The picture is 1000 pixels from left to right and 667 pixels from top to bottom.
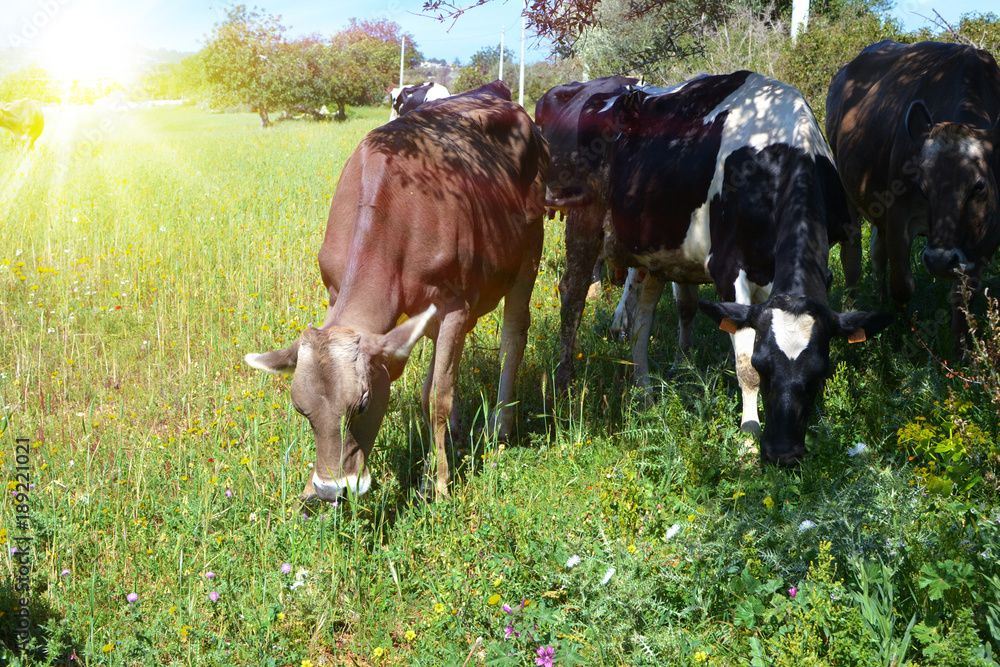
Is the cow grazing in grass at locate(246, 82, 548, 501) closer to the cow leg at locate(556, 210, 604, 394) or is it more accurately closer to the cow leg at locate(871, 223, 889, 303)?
the cow leg at locate(556, 210, 604, 394)

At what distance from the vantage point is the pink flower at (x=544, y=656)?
2758 mm

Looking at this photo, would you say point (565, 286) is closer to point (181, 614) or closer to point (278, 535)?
point (278, 535)

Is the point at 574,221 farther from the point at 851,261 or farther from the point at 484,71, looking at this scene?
the point at 484,71

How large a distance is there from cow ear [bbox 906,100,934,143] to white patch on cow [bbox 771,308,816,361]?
2555 millimetres

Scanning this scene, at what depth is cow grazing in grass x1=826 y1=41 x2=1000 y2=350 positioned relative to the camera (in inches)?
203

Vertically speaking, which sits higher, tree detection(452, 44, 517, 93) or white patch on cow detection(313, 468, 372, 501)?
tree detection(452, 44, 517, 93)

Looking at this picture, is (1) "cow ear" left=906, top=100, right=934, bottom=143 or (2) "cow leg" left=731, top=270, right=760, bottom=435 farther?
(1) "cow ear" left=906, top=100, right=934, bottom=143

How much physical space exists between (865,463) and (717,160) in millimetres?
2177

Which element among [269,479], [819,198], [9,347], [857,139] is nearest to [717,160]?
[819,198]

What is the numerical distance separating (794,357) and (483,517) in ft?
6.00

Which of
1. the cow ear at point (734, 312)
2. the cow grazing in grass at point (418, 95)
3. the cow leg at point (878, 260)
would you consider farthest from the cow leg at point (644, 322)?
the cow grazing in grass at point (418, 95)

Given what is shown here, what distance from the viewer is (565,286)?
589cm

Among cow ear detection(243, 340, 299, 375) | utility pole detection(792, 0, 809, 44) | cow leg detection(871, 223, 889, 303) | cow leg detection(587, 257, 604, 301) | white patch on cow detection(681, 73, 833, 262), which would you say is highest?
utility pole detection(792, 0, 809, 44)

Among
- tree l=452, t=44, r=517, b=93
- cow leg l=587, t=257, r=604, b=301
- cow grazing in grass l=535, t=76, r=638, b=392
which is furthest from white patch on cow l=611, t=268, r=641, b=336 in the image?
tree l=452, t=44, r=517, b=93
